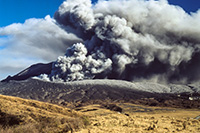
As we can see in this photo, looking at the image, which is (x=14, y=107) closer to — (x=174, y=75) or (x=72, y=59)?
(x=72, y=59)

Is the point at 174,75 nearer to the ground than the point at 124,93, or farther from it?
farther from it

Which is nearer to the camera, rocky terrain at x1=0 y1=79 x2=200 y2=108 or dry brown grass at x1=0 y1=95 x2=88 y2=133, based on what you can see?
dry brown grass at x1=0 y1=95 x2=88 y2=133

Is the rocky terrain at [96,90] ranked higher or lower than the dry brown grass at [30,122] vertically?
higher

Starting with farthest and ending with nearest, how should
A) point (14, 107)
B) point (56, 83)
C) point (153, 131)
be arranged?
1. point (56, 83)
2. point (14, 107)
3. point (153, 131)

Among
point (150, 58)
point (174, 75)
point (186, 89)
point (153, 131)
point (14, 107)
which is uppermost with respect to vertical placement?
point (150, 58)

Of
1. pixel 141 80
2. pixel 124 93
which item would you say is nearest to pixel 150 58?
pixel 141 80


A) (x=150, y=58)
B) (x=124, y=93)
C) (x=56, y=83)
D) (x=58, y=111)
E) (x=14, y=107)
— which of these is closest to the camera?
(x=14, y=107)

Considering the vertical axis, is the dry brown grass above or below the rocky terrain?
below

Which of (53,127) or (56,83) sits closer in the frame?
(53,127)

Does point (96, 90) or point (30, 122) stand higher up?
point (96, 90)

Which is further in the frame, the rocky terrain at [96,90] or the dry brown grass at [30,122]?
the rocky terrain at [96,90]

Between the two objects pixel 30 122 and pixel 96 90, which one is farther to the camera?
pixel 96 90
